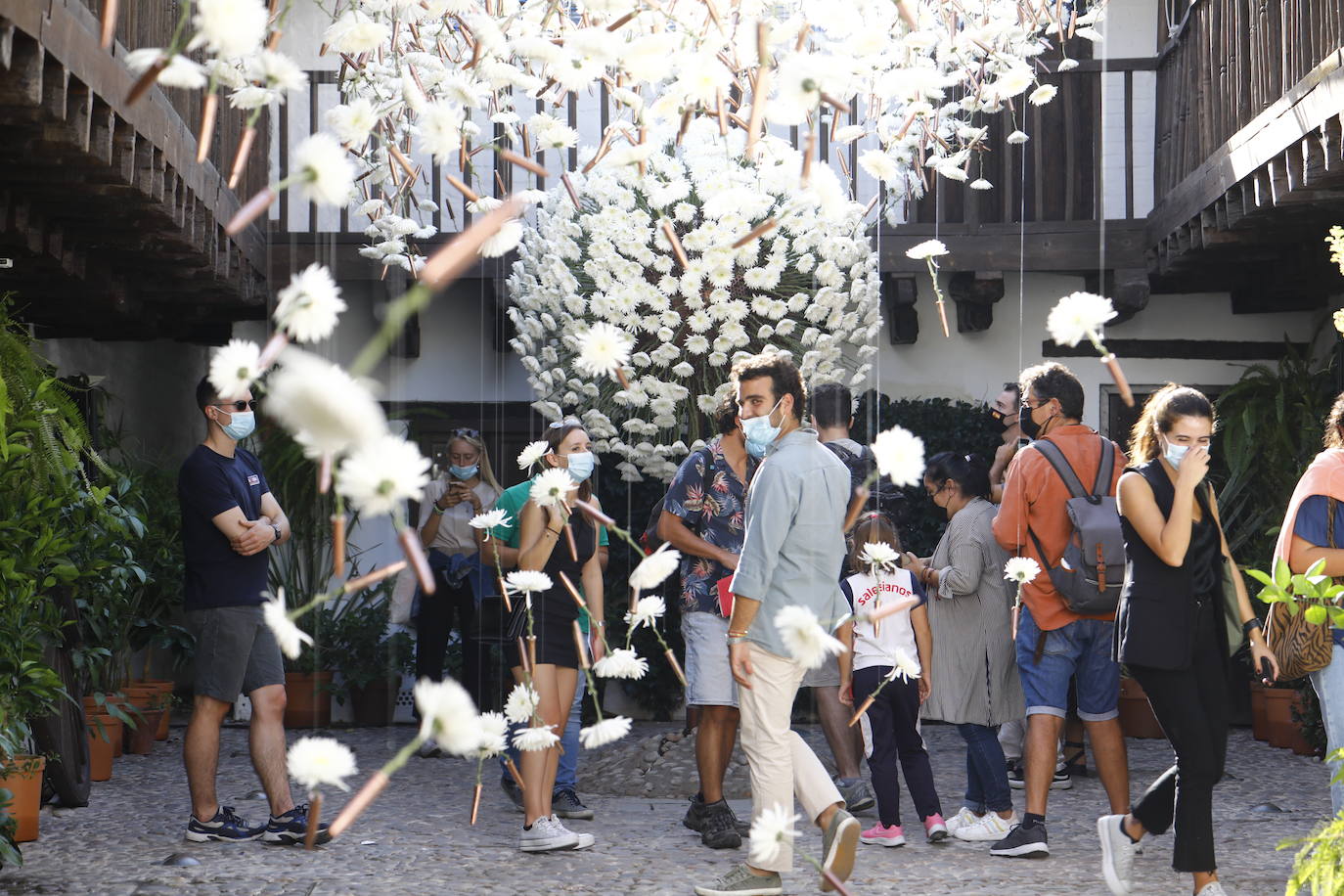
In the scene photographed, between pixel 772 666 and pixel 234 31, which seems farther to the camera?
pixel 772 666

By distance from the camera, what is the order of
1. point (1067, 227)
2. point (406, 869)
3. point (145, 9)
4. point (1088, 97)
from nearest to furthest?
1. point (406, 869)
2. point (145, 9)
3. point (1067, 227)
4. point (1088, 97)

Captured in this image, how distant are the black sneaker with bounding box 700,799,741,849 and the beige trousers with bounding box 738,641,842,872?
0.81 metres

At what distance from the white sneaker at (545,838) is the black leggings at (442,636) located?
8.85 feet

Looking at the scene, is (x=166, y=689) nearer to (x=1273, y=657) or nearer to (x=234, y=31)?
(x=1273, y=657)

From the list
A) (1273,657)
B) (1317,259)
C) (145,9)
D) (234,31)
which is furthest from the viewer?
(1317,259)

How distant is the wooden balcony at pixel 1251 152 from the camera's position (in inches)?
239

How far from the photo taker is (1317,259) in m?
8.19

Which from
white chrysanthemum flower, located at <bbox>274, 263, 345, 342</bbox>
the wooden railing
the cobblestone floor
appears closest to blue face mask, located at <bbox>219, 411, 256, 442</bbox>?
the cobblestone floor

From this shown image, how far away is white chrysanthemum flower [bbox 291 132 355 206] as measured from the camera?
197cm

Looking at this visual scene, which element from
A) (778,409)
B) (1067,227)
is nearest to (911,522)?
(1067,227)

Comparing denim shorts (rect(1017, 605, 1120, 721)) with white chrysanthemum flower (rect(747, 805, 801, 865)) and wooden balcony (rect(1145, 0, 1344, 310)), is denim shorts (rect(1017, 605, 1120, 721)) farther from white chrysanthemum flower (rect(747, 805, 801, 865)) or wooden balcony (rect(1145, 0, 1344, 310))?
wooden balcony (rect(1145, 0, 1344, 310))

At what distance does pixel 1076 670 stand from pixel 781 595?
129 centimetres

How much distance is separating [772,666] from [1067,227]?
567cm

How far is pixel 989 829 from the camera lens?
17.5ft
